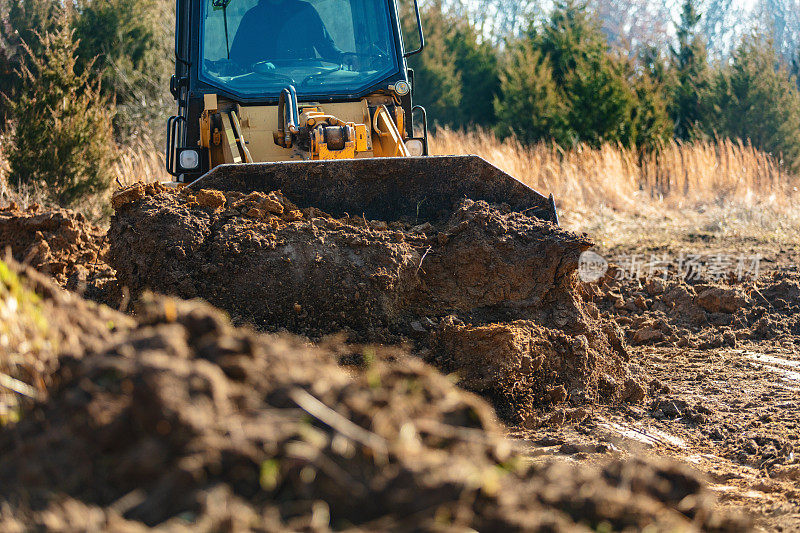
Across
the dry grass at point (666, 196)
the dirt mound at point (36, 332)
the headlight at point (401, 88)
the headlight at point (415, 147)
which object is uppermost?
the headlight at point (401, 88)

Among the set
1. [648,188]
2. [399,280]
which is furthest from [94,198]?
[648,188]

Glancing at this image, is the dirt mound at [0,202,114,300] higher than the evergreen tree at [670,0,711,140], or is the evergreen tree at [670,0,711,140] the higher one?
the evergreen tree at [670,0,711,140]

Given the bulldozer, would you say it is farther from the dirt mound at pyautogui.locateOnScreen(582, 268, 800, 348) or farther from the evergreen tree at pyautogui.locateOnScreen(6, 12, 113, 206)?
the evergreen tree at pyautogui.locateOnScreen(6, 12, 113, 206)

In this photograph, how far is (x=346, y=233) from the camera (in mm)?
4348

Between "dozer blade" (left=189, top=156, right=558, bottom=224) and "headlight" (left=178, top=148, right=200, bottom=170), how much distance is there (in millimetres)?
1115

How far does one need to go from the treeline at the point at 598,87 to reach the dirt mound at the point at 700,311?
8621 millimetres

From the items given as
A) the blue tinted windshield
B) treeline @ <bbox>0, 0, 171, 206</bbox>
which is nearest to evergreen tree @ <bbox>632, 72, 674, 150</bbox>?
treeline @ <bbox>0, 0, 171, 206</bbox>

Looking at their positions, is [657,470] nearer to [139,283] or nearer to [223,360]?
[223,360]

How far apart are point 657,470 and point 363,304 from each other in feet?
7.20

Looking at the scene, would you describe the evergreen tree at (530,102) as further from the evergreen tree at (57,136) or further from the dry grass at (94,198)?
the evergreen tree at (57,136)

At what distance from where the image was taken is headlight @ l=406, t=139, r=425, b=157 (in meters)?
6.11

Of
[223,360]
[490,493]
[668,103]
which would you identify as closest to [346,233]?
[223,360]

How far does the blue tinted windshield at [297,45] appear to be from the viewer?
19.5 feet

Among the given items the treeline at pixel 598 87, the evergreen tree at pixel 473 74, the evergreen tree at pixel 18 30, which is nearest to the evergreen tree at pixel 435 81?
the treeline at pixel 598 87
